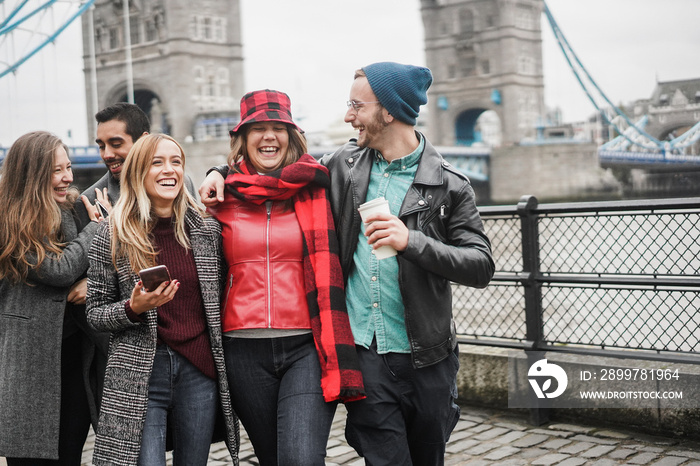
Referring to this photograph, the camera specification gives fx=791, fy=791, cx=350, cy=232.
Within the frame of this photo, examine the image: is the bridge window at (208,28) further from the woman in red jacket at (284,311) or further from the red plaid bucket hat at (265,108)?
the woman in red jacket at (284,311)

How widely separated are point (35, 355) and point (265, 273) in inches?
32.1

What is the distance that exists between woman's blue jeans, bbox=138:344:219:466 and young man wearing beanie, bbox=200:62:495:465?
440 millimetres

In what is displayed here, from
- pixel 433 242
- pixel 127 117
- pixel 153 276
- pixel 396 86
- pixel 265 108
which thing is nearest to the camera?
pixel 153 276

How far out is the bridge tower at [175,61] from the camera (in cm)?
5362

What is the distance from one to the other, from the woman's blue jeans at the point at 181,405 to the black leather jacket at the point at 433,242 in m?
0.55

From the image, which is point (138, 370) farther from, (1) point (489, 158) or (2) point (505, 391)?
(1) point (489, 158)

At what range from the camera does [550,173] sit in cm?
4759

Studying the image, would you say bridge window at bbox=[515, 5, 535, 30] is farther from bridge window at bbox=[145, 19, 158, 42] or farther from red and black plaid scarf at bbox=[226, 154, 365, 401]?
red and black plaid scarf at bbox=[226, 154, 365, 401]

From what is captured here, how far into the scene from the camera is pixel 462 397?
4582 millimetres

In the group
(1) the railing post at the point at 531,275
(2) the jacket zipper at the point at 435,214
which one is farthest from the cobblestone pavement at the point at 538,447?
(2) the jacket zipper at the point at 435,214

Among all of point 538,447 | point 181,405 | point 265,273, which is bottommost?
point 538,447

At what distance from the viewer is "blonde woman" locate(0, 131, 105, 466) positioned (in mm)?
2496

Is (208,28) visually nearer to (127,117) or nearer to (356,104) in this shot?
(127,117)

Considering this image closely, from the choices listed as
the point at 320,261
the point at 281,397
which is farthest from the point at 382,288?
the point at 281,397
